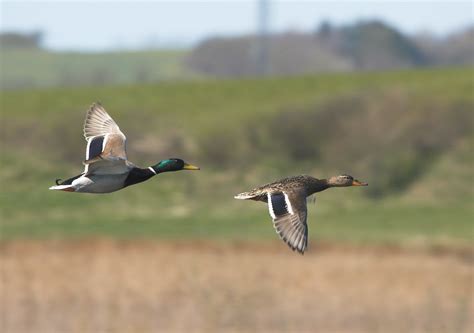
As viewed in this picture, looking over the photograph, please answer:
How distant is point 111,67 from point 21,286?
87921mm

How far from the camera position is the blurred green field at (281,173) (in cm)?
4366

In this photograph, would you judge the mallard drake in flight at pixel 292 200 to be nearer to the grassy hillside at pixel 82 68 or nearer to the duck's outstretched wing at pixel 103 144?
the duck's outstretched wing at pixel 103 144

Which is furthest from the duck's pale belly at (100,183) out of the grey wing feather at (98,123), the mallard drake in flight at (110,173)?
the grey wing feather at (98,123)

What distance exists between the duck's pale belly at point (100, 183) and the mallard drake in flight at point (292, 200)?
883mm

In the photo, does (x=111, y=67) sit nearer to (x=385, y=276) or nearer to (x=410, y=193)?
(x=410, y=193)

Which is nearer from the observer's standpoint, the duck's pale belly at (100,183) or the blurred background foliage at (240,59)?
the duck's pale belly at (100,183)

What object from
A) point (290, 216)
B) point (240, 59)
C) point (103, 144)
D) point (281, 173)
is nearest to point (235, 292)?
point (281, 173)

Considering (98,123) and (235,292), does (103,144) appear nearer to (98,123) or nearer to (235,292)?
(98,123)

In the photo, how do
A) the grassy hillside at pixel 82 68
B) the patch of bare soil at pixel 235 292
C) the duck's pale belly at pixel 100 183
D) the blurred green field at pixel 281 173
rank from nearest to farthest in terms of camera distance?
the duck's pale belly at pixel 100 183, the patch of bare soil at pixel 235 292, the blurred green field at pixel 281 173, the grassy hillside at pixel 82 68

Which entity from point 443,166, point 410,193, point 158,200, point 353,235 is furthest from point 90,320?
point 443,166

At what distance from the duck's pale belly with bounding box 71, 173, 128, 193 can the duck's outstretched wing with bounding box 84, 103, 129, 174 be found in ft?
0.15

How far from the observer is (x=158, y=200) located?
5041cm

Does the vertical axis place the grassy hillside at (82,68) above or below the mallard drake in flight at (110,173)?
above

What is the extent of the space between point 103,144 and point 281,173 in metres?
37.8
